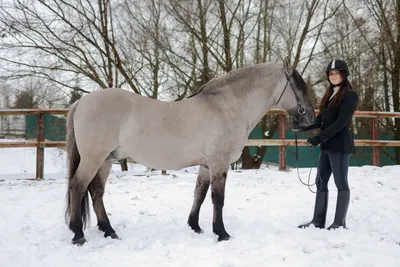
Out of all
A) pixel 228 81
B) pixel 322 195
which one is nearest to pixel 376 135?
pixel 322 195

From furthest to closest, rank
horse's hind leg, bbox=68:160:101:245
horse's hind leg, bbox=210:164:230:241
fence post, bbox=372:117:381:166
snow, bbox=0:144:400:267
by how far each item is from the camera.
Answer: fence post, bbox=372:117:381:166
horse's hind leg, bbox=210:164:230:241
horse's hind leg, bbox=68:160:101:245
snow, bbox=0:144:400:267

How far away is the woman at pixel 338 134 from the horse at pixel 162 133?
37 centimetres

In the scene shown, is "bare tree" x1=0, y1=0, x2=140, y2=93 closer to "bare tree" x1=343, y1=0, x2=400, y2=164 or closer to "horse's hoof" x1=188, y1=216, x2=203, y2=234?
"horse's hoof" x1=188, y1=216, x2=203, y2=234

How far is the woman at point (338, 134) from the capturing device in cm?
319

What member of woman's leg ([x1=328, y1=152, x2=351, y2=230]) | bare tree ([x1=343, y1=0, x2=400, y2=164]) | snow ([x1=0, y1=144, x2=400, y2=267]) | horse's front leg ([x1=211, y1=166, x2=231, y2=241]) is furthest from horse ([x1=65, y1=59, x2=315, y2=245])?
bare tree ([x1=343, y1=0, x2=400, y2=164])

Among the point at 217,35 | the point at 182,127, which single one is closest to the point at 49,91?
the point at 217,35

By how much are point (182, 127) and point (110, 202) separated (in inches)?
82.1

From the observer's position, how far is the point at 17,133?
12875mm

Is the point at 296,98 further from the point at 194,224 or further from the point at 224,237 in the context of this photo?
the point at 194,224

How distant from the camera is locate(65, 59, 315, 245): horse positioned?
2.99m

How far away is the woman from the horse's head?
0.42ft

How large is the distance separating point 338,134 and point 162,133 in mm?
1888

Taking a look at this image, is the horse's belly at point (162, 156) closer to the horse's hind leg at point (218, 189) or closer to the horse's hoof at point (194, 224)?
the horse's hind leg at point (218, 189)

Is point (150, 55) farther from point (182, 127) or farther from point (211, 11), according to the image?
point (182, 127)
